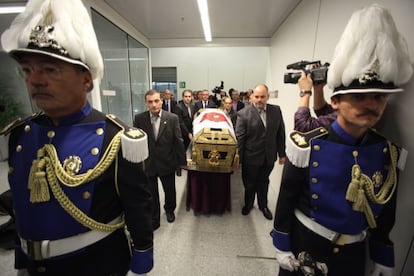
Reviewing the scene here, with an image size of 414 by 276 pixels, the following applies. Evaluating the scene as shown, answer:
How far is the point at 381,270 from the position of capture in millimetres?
971

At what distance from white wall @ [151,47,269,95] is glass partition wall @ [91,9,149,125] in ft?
8.61

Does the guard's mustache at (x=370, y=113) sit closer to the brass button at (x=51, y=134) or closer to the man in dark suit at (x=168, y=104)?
the brass button at (x=51, y=134)

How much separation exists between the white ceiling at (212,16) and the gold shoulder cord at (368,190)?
280 cm

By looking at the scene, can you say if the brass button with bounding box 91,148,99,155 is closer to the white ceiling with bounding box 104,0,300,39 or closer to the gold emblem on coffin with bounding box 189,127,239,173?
the gold emblem on coffin with bounding box 189,127,239,173

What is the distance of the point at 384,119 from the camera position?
3.65ft

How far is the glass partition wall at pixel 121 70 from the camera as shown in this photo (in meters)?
3.17

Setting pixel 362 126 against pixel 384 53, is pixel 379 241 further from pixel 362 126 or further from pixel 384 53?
pixel 384 53

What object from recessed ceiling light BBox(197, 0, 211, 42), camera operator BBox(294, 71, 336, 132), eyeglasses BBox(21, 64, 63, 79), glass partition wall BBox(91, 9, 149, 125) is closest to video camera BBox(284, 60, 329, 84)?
camera operator BBox(294, 71, 336, 132)

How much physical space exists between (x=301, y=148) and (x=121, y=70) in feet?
12.8

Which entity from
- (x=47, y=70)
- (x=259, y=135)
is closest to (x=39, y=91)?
(x=47, y=70)

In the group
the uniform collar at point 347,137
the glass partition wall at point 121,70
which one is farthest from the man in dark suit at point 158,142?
the uniform collar at point 347,137

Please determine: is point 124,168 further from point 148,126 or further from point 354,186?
point 148,126

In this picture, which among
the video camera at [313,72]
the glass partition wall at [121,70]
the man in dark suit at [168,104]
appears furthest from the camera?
the man in dark suit at [168,104]

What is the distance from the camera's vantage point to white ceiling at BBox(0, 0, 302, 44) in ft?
9.69
